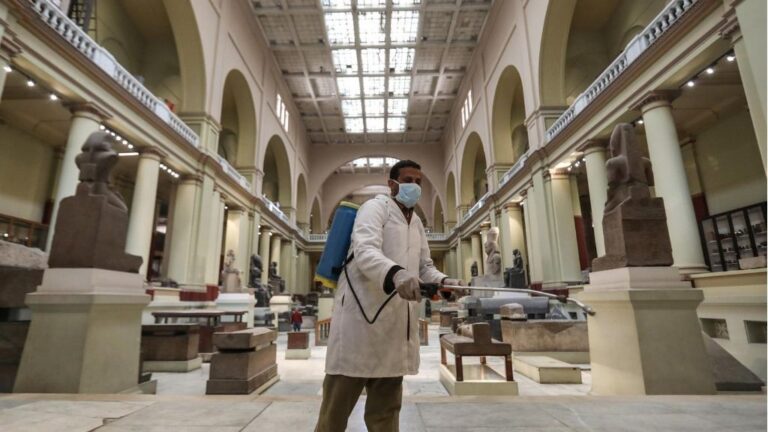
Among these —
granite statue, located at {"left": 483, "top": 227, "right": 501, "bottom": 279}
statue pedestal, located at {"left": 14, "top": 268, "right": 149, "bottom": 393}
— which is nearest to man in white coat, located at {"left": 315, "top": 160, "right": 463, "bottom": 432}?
statue pedestal, located at {"left": 14, "top": 268, "right": 149, "bottom": 393}

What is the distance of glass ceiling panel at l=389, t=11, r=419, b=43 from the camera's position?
18031 mm

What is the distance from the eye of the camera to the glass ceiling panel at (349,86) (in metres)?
22.9

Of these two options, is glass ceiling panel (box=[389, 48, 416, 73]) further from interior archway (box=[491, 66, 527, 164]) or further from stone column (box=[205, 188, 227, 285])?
stone column (box=[205, 188, 227, 285])

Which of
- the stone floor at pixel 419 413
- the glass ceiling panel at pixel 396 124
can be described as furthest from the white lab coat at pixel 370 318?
the glass ceiling panel at pixel 396 124

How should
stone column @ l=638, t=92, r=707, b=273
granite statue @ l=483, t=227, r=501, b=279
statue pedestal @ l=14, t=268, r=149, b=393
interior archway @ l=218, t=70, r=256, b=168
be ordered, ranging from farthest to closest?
interior archway @ l=218, t=70, r=256, b=168 < granite statue @ l=483, t=227, r=501, b=279 < stone column @ l=638, t=92, r=707, b=273 < statue pedestal @ l=14, t=268, r=149, b=393

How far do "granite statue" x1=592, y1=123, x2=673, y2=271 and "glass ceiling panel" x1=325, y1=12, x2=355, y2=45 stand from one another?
16.3m

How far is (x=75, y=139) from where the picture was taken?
8.75 m

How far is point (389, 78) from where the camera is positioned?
22703 millimetres

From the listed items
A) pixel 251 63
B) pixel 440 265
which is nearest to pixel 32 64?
pixel 251 63

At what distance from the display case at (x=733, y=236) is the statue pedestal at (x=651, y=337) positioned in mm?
9040

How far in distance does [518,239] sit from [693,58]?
420 inches

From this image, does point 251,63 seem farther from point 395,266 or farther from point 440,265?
point 440,265

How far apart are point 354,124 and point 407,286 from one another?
91.3ft

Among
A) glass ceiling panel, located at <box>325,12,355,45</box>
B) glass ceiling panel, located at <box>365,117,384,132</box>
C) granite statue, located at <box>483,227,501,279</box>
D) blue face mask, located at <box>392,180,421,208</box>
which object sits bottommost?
blue face mask, located at <box>392,180,421,208</box>
